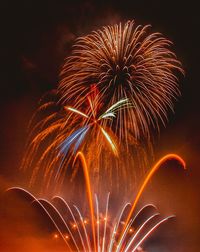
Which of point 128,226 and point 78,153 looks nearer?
point 78,153

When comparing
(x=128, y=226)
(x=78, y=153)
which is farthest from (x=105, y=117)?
(x=128, y=226)

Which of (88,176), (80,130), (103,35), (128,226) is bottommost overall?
(128,226)

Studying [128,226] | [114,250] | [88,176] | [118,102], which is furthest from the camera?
[114,250]

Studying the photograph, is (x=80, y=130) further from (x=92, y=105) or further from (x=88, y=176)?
(x=88, y=176)

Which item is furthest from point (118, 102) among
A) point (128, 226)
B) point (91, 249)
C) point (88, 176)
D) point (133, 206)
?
point (91, 249)

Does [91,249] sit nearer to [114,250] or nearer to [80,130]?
[114,250]

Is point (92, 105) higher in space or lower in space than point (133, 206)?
higher

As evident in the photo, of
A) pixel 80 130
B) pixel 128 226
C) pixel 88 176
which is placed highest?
pixel 80 130

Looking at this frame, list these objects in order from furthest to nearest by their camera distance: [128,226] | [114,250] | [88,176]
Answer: [114,250] → [128,226] → [88,176]

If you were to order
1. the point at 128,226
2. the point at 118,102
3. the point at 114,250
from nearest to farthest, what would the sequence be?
the point at 118,102, the point at 128,226, the point at 114,250
